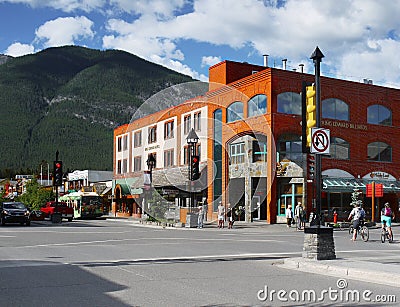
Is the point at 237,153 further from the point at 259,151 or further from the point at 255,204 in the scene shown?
the point at 255,204

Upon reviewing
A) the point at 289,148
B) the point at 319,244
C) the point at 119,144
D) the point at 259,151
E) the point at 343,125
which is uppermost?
the point at 119,144

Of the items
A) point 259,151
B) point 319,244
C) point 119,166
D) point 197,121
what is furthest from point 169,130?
point 319,244

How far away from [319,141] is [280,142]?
95.0 ft

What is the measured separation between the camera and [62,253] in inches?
693

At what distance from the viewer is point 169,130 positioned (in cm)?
6025

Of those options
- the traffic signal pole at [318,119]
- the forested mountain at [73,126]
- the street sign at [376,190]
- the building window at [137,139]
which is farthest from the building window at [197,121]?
the forested mountain at [73,126]

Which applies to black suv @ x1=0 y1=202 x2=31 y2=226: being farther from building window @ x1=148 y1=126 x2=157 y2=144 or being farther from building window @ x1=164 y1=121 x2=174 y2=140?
building window @ x1=148 y1=126 x2=157 y2=144

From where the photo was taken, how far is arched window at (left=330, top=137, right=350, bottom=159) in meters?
45.5

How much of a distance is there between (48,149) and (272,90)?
460 feet

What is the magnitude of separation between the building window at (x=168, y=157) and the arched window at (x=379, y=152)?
20.7m

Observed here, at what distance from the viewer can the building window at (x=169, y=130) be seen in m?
59.5

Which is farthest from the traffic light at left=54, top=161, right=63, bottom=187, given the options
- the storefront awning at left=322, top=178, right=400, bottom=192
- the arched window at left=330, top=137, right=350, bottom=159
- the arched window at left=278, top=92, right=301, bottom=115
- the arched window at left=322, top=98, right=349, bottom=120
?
the arched window at left=330, top=137, right=350, bottom=159

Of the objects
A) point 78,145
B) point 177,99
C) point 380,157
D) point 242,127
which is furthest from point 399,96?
point 78,145

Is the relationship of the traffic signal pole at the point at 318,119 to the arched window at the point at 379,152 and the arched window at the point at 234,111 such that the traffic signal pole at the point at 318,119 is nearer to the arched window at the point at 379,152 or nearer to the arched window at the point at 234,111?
the arched window at the point at 234,111
